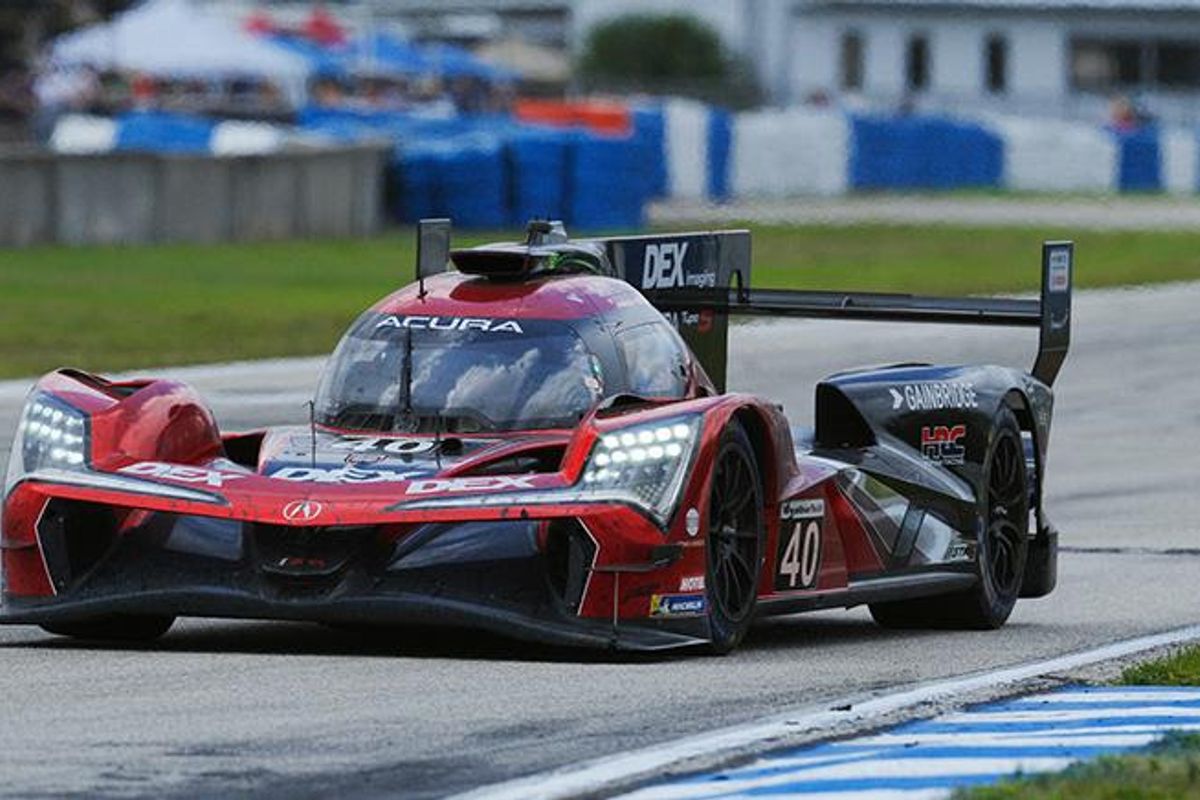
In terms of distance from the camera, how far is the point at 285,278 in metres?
34.4

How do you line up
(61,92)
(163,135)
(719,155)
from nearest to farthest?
1. (163,135)
2. (719,155)
3. (61,92)

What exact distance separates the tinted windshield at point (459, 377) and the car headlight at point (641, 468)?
666 millimetres

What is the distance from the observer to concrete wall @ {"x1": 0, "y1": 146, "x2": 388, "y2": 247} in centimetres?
3609

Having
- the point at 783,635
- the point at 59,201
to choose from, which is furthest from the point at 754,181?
the point at 783,635

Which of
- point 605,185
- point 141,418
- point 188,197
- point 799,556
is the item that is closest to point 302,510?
point 141,418

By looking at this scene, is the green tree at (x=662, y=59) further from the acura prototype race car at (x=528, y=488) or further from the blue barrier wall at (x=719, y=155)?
the acura prototype race car at (x=528, y=488)

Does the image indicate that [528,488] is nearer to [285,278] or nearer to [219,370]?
[219,370]

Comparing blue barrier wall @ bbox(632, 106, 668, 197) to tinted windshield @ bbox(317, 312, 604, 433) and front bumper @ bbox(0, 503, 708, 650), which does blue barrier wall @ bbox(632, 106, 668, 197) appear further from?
front bumper @ bbox(0, 503, 708, 650)

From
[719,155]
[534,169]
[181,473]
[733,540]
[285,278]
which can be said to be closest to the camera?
[181,473]

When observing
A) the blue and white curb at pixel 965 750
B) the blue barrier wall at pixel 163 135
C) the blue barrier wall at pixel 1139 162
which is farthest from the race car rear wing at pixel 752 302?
the blue barrier wall at pixel 1139 162

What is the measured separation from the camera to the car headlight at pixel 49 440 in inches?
380

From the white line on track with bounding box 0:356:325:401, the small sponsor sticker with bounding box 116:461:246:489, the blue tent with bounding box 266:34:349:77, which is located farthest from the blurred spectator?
the small sponsor sticker with bounding box 116:461:246:489

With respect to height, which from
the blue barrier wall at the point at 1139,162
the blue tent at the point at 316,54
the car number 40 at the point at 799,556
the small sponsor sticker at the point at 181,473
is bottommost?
the blue barrier wall at the point at 1139,162

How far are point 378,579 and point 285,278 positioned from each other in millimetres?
25487
